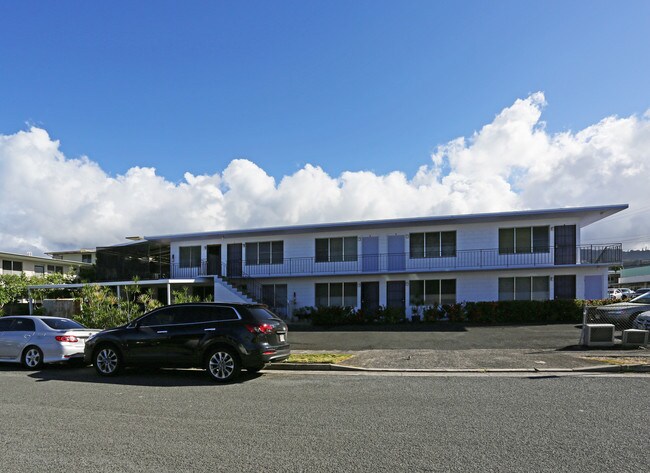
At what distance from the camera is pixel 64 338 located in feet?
35.6

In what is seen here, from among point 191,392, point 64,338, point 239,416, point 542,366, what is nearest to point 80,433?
point 239,416

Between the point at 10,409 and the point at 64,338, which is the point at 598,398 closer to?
the point at 10,409

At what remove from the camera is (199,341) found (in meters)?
9.23

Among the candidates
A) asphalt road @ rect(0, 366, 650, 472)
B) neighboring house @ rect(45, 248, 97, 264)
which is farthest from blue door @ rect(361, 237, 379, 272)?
neighboring house @ rect(45, 248, 97, 264)

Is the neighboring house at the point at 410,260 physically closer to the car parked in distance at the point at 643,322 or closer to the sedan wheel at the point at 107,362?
the car parked in distance at the point at 643,322

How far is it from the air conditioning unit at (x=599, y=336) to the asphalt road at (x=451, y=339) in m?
0.81

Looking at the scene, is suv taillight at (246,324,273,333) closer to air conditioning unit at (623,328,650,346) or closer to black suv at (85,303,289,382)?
black suv at (85,303,289,382)

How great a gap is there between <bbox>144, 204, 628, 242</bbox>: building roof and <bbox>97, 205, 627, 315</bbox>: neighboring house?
53mm

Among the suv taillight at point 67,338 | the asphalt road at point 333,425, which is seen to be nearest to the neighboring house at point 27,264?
the suv taillight at point 67,338

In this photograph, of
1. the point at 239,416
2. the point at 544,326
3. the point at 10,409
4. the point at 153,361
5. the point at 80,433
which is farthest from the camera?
the point at 544,326

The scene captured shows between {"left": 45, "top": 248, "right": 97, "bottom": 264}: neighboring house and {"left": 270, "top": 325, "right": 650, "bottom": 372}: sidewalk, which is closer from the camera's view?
{"left": 270, "top": 325, "right": 650, "bottom": 372}: sidewalk

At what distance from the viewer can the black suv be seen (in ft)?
29.3

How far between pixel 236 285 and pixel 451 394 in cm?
1990

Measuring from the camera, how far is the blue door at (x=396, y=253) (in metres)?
24.3
